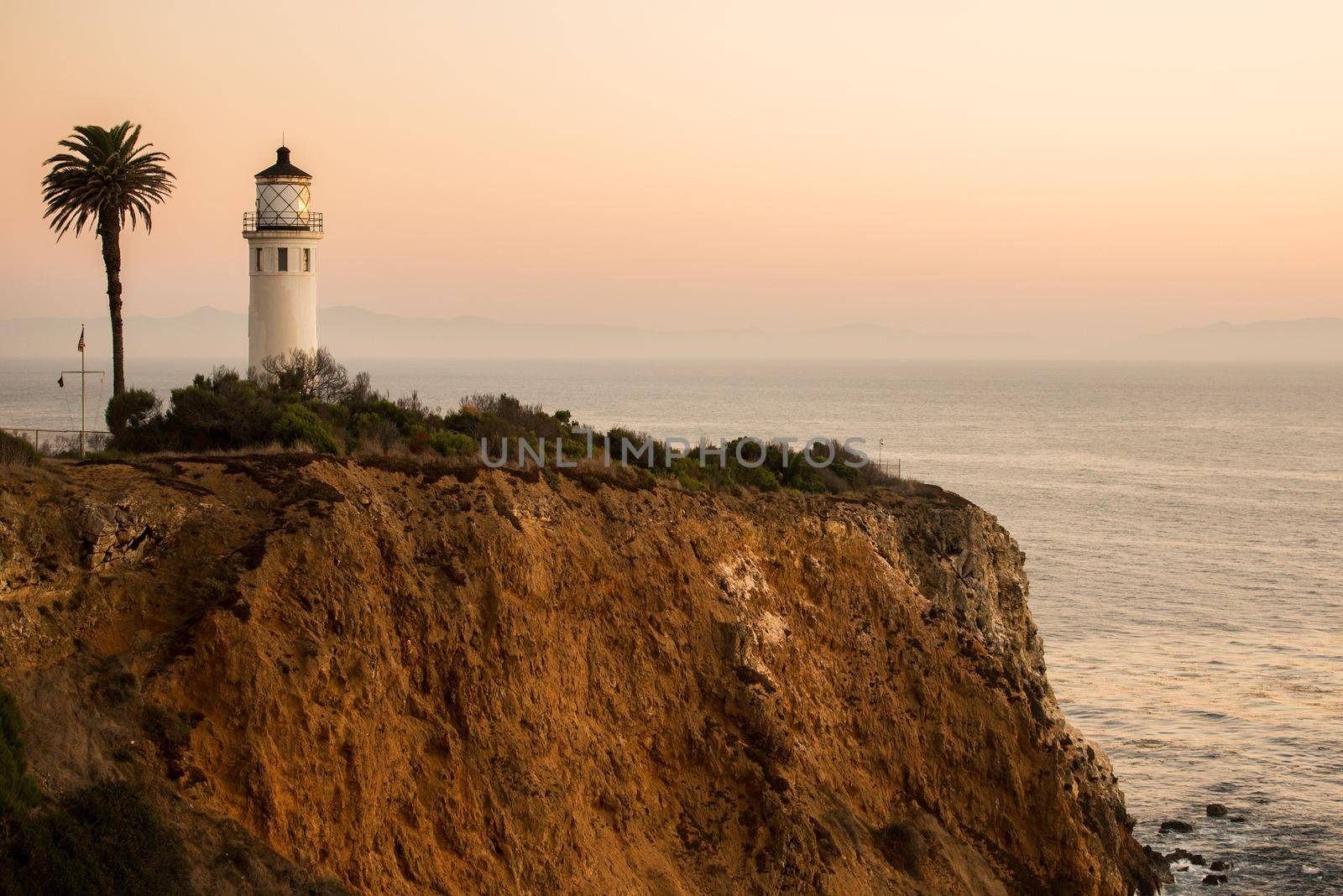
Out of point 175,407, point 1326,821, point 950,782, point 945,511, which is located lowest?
point 1326,821

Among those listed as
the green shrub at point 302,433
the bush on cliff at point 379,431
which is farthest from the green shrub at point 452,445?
the green shrub at point 302,433

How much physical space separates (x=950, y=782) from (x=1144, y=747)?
14.2 m

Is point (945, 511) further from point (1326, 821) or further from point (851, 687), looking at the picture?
point (1326, 821)

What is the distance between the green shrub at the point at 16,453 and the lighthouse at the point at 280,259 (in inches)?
708

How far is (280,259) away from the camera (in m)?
38.0

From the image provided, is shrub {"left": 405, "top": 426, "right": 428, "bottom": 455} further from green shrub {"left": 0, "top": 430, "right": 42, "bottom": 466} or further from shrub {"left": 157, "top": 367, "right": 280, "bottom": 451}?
green shrub {"left": 0, "top": 430, "right": 42, "bottom": 466}

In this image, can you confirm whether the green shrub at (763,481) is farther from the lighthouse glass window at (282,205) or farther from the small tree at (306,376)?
the lighthouse glass window at (282,205)

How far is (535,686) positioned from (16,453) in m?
8.84

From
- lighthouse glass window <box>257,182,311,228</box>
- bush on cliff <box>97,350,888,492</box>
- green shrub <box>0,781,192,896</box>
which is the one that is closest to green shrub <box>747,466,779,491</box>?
bush on cliff <box>97,350,888,492</box>

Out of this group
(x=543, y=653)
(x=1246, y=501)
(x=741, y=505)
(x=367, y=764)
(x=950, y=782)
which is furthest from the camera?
(x=1246, y=501)

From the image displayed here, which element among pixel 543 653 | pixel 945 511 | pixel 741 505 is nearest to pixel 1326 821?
pixel 945 511

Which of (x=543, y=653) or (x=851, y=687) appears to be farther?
(x=851, y=687)

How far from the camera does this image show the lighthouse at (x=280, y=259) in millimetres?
37938

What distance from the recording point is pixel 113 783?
1557 cm
